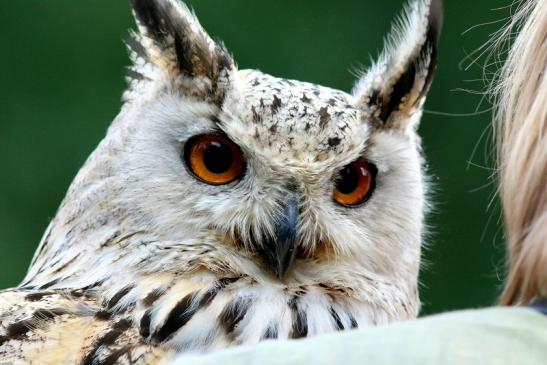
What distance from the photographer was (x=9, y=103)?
5906 millimetres

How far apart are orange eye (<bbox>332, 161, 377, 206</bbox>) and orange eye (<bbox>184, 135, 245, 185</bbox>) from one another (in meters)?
0.22

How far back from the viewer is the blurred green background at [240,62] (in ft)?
18.5

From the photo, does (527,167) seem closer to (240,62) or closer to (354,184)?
(354,184)

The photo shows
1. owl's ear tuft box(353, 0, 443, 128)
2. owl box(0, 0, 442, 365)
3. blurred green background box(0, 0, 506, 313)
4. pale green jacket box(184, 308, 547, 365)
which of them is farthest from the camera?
blurred green background box(0, 0, 506, 313)

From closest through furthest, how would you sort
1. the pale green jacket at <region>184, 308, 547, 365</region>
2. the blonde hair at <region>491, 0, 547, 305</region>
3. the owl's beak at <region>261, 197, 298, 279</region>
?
the pale green jacket at <region>184, 308, 547, 365</region>, the blonde hair at <region>491, 0, 547, 305</region>, the owl's beak at <region>261, 197, 298, 279</region>

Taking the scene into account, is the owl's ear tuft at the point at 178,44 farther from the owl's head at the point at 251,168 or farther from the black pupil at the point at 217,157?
the black pupil at the point at 217,157

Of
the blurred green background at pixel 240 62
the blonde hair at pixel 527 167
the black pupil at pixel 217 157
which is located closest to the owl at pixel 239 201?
the black pupil at pixel 217 157

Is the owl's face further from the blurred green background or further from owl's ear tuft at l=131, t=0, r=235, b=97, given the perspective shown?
the blurred green background

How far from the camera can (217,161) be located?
2.18 meters

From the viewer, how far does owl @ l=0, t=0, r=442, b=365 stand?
6.40ft

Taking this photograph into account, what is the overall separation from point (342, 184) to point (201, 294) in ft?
1.53

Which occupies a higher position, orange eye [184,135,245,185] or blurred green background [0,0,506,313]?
blurred green background [0,0,506,313]

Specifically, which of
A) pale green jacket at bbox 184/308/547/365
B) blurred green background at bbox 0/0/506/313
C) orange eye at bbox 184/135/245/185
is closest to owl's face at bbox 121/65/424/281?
orange eye at bbox 184/135/245/185

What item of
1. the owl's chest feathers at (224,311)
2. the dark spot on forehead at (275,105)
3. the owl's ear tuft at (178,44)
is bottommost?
the owl's chest feathers at (224,311)
